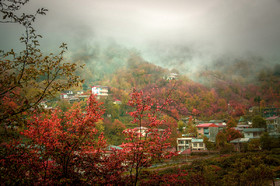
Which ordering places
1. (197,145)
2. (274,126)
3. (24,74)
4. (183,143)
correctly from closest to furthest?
(24,74) → (197,145) → (274,126) → (183,143)

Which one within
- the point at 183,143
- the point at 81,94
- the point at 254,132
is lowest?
the point at 183,143

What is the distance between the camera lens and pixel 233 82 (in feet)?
321

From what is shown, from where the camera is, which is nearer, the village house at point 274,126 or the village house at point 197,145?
the village house at point 197,145

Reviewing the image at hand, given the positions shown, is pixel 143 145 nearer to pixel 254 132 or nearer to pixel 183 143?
pixel 183 143

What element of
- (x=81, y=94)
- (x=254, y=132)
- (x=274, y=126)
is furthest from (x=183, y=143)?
(x=81, y=94)

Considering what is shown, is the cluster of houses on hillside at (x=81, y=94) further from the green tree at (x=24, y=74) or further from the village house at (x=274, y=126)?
the green tree at (x=24, y=74)

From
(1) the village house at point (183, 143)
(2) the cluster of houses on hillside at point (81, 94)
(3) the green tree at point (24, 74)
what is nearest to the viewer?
(3) the green tree at point (24, 74)

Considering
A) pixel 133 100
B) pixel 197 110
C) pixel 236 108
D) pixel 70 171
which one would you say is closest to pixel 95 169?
pixel 70 171

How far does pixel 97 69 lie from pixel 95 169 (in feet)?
327

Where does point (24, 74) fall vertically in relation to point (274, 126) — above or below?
above

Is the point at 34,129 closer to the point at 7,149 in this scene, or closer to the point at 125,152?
the point at 7,149

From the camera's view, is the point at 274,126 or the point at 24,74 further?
the point at 274,126

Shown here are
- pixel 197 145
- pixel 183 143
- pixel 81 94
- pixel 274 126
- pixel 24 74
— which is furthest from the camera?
pixel 81 94

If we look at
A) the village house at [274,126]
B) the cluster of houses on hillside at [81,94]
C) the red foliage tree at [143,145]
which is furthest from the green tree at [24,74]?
the cluster of houses on hillside at [81,94]
